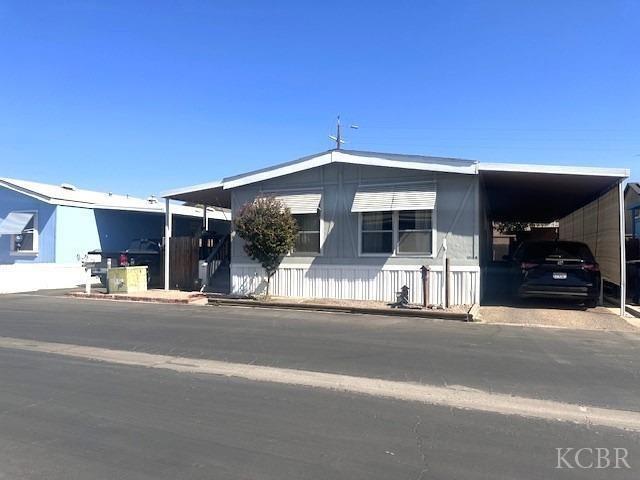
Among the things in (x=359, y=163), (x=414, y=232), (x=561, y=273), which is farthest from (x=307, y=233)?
(x=561, y=273)

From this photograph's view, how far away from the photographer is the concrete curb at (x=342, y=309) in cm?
1212

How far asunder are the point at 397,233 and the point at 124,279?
9418mm

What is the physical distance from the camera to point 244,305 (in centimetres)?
1494

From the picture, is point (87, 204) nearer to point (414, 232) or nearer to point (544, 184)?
point (414, 232)

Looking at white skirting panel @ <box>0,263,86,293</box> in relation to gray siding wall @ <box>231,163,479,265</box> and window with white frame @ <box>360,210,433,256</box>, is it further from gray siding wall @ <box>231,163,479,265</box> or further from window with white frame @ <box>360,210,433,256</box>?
window with white frame @ <box>360,210,433,256</box>

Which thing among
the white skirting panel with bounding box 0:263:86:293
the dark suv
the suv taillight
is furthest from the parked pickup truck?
the dark suv

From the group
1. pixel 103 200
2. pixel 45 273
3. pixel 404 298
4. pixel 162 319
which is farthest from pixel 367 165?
pixel 103 200

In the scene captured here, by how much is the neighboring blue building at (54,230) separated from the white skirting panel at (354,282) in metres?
9.78

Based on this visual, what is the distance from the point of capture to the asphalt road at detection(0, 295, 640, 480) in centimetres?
407

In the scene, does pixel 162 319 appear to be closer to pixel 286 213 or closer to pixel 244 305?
pixel 244 305

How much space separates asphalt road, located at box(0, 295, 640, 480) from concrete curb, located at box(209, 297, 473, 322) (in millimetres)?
2120

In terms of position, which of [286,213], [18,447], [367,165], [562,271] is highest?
[367,165]

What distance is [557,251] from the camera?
501 inches

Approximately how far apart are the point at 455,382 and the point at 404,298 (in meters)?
6.99
